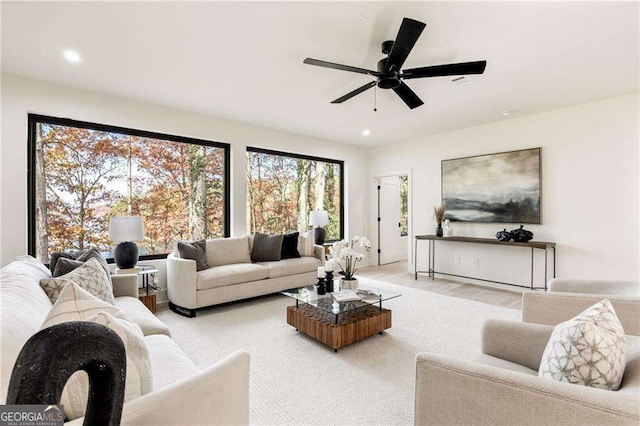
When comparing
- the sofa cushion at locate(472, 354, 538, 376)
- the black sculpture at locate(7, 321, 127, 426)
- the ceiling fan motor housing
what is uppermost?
the ceiling fan motor housing

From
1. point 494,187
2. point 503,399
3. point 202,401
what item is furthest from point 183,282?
point 494,187

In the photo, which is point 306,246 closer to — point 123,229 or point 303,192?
point 303,192

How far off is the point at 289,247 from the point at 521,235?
3457 mm

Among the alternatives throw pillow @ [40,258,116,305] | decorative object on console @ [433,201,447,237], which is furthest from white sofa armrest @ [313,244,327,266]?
throw pillow @ [40,258,116,305]

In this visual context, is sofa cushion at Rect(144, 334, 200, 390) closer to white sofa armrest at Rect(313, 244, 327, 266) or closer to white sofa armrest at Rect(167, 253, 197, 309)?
white sofa armrest at Rect(167, 253, 197, 309)

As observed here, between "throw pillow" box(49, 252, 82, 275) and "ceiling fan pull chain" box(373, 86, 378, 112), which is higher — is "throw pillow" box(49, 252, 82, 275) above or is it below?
below

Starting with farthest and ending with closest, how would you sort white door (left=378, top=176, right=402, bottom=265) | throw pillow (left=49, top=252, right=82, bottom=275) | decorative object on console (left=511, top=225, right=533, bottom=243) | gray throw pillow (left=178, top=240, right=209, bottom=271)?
white door (left=378, top=176, right=402, bottom=265)
decorative object on console (left=511, top=225, right=533, bottom=243)
gray throw pillow (left=178, top=240, right=209, bottom=271)
throw pillow (left=49, top=252, right=82, bottom=275)

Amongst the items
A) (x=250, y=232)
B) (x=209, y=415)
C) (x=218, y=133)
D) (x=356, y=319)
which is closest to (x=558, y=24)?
(x=356, y=319)

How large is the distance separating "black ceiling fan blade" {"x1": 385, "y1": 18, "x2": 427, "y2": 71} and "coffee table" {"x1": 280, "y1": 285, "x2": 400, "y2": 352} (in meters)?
2.10

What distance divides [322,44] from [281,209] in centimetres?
333

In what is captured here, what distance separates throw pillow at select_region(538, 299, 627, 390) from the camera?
0.99 m

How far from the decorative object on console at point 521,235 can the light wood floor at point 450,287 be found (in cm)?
82

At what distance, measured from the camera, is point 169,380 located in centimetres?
136

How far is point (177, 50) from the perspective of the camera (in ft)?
8.54
